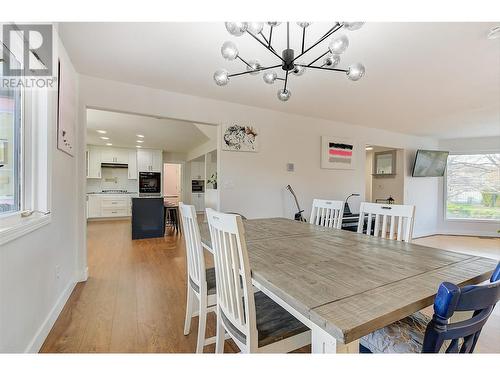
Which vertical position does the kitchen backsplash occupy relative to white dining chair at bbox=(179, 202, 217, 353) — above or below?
above

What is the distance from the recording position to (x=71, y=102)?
230 cm

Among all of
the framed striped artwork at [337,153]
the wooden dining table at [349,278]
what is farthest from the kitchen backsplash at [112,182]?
the wooden dining table at [349,278]

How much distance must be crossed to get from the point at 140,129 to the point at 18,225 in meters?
4.09

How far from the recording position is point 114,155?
7258 millimetres

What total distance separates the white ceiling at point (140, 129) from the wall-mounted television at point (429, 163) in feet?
15.3

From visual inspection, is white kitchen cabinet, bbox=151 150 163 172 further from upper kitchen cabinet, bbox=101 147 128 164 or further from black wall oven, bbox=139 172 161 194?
upper kitchen cabinet, bbox=101 147 128 164

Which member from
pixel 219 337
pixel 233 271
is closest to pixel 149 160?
pixel 219 337

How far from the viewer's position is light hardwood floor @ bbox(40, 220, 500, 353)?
1.61 metres

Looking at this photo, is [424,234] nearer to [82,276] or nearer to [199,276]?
[199,276]

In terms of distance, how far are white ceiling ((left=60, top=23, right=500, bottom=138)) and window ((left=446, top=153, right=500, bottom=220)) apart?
8.36 ft

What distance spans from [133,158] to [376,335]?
7805 mm

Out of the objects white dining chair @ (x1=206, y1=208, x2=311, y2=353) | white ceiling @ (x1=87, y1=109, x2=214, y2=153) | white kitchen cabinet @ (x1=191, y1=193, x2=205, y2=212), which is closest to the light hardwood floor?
white dining chair @ (x1=206, y1=208, x2=311, y2=353)
